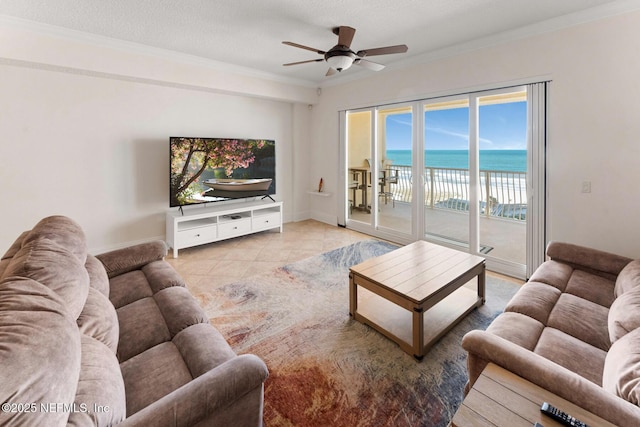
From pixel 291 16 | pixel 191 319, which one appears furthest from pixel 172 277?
pixel 291 16

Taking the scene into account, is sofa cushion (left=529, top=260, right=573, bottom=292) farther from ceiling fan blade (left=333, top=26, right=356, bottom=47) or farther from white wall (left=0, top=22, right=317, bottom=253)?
white wall (left=0, top=22, right=317, bottom=253)

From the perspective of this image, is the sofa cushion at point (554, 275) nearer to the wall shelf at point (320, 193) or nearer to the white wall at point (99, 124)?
the wall shelf at point (320, 193)

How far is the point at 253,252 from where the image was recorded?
13.9 ft

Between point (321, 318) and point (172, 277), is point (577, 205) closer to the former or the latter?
point (321, 318)

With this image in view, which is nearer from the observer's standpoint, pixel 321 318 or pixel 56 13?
pixel 321 318

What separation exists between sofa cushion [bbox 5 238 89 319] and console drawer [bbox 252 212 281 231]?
11.3ft

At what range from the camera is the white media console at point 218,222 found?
13.5 feet

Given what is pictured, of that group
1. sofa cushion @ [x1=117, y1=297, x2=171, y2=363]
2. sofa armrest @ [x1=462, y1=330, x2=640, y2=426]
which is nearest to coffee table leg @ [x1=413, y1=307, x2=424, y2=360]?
sofa armrest @ [x1=462, y1=330, x2=640, y2=426]

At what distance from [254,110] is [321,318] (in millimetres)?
4010

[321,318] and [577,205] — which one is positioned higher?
[577,205]

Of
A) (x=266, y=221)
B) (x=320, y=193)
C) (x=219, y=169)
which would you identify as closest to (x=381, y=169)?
(x=320, y=193)

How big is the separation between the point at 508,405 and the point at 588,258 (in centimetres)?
186

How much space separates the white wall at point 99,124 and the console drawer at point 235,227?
0.92 metres

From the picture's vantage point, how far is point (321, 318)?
2.52 meters
